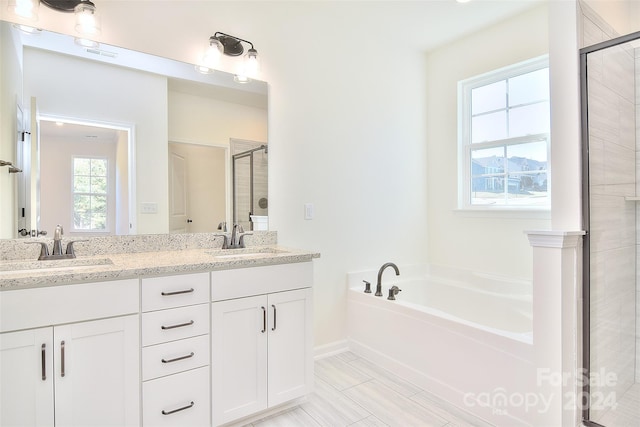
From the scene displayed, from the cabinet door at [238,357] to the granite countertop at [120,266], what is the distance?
214 mm

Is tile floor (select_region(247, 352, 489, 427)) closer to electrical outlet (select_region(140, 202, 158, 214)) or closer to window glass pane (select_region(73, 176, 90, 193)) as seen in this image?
electrical outlet (select_region(140, 202, 158, 214))

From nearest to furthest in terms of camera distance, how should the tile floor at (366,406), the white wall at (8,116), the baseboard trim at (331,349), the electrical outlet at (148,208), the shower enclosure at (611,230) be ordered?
the white wall at (8,116), the shower enclosure at (611,230), the tile floor at (366,406), the electrical outlet at (148,208), the baseboard trim at (331,349)

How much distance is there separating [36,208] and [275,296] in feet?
4.24

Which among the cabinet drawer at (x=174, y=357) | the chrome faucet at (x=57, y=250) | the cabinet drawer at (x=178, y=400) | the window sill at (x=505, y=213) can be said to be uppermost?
the window sill at (x=505, y=213)

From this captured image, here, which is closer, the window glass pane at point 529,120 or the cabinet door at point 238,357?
the cabinet door at point 238,357

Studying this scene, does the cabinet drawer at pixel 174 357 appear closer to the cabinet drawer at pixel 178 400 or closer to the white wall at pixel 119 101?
the cabinet drawer at pixel 178 400

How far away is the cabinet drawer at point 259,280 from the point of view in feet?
5.48

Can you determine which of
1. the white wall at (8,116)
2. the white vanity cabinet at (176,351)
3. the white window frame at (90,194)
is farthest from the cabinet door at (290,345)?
the white wall at (8,116)

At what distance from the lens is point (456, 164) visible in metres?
3.08

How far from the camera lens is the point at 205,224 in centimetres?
218

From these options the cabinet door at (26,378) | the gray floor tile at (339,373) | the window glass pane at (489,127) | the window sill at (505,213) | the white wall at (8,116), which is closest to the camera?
the cabinet door at (26,378)

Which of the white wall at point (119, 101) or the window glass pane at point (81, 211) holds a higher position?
the white wall at point (119, 101)

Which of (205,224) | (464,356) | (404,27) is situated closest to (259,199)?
(205,224)

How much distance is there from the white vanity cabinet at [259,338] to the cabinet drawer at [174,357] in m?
0.06
